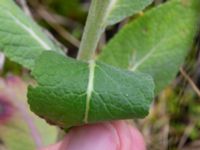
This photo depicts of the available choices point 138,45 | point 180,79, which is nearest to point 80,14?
point 180,79

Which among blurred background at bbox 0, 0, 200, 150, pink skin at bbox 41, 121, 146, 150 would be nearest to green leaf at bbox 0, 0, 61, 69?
pink skin at bbox 41, 121, 146, 150

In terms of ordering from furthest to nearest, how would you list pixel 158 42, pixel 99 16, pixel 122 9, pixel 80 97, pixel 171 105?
pixel 171 105 < pixel 158 42 < pixel 122 9 < pixel 99 16 < pixel 80 97

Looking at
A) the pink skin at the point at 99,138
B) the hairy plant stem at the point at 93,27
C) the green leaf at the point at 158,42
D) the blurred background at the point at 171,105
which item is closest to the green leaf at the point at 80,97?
the pink skin at the point at 99,138

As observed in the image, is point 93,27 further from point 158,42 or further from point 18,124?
point 18,124

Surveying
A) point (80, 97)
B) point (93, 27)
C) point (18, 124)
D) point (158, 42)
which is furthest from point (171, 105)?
point (80, 97)

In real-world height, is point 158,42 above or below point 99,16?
below

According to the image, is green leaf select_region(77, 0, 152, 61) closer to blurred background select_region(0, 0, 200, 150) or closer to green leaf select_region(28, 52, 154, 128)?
green leaf select_region(28, 52, 154, 128)

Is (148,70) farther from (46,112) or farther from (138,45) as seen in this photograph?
(46,112)
